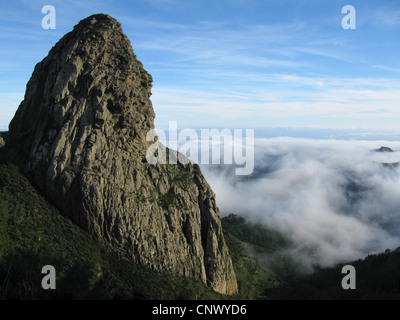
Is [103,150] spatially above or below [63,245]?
above

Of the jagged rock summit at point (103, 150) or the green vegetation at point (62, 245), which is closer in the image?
the green vegetation at point (62, 245)

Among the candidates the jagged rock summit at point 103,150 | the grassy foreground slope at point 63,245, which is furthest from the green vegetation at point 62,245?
the jagged rock summit at point 103,150

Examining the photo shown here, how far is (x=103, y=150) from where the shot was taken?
536ft

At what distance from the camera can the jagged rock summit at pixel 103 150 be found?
15175 centimetres

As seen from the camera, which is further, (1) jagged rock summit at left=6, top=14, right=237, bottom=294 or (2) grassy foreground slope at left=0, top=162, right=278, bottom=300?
(1) jagged rock summit at left=6, top=14, right=237, bottom=294

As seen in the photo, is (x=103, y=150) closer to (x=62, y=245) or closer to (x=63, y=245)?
(x=63, y=245)

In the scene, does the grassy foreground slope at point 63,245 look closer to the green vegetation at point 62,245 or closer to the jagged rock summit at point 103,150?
the green vegetation at point 62,245

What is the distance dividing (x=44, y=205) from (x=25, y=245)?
3130 cm

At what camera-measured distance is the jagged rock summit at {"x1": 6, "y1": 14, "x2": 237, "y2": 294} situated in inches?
5974

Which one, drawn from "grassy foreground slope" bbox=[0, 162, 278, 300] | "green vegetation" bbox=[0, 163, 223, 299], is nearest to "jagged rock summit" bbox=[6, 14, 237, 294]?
"grassy foreground slope" bbox=[0, 162, 278, 300]

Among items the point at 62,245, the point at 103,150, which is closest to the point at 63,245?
the point at 62,245

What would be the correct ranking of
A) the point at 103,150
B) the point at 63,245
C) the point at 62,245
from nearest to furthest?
the point at 62,245, the point at 63,245, the point at 103,150

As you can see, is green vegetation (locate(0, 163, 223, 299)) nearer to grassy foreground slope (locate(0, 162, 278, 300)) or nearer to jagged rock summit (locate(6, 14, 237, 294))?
grassy foreground slope (locate(0, 162, 278, 300))
